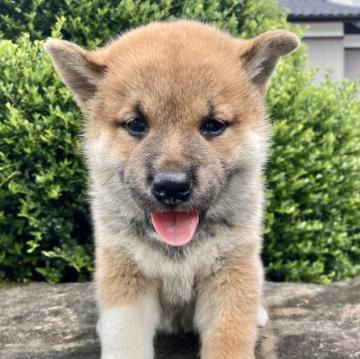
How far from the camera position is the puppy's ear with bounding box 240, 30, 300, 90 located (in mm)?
3049

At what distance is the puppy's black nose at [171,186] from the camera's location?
2514mm

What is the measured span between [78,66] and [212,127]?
0.83 metres

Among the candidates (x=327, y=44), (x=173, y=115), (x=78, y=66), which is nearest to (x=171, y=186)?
(x=173, y=115)

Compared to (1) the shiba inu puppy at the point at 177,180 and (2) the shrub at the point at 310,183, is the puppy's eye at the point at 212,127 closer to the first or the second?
(1) the shiba inu puppy at the point at 177,180

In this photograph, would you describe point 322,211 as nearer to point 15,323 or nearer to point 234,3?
point 234,3

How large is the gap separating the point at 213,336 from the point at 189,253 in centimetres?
40

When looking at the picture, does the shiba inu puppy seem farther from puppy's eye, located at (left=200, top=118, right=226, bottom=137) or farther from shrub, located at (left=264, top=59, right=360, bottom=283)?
shrub, located at (left=264, top=59, right=360, bottom=283)

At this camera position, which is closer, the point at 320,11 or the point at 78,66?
the point at 78,66

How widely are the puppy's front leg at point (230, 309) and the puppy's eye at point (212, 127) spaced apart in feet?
1.96

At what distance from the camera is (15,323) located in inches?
138

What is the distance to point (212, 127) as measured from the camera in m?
2.80

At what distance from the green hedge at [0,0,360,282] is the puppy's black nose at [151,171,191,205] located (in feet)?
5.00

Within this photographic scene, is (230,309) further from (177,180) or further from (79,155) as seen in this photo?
(79,155)

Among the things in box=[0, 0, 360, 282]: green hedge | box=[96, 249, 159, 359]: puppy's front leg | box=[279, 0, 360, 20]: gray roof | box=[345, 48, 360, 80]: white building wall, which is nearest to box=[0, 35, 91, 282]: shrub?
box=[0, 0, 360, 282]: green hedge
